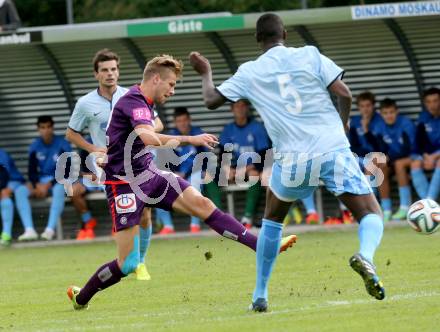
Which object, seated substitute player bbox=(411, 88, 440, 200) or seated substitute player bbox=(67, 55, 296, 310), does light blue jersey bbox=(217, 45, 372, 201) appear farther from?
seated substitute player bbox=(411, 88, 440, 200)

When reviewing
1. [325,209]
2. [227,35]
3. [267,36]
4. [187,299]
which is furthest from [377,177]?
[267,36]

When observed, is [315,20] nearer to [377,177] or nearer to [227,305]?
[377,177]

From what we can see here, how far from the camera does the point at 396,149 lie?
16.6 meters

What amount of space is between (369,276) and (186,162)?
33.5 ft

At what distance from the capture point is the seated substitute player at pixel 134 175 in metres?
8.78

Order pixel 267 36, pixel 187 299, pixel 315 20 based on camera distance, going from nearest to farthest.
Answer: pixel 267 36 → pixel 187 299 → pixel 315 20

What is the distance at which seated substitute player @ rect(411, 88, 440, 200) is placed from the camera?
16250mm

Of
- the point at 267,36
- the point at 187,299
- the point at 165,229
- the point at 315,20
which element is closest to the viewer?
the point at 267,36

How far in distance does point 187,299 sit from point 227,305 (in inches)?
27.1

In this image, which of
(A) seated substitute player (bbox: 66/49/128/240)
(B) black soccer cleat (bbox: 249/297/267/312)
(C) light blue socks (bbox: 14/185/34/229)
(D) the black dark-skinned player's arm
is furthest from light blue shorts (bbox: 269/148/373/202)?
(C) light blue socks (bbox: 14/185/34/229)

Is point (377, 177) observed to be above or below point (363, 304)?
below

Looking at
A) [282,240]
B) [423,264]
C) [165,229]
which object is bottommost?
[165,229]

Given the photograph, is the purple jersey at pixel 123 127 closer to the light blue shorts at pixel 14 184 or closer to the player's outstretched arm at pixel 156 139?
the player's outstretched arm at pixel 156 139

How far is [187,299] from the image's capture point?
30.7 ft
